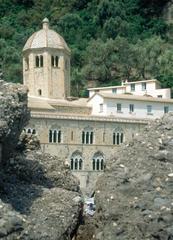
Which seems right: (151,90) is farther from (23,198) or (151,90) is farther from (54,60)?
(23,198)

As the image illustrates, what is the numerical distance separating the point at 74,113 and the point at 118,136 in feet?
14.4

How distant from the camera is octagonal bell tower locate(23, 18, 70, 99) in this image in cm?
6309

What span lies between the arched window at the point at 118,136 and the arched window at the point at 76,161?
9.53 feet

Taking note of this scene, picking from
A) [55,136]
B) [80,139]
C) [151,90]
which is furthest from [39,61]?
[151,90]

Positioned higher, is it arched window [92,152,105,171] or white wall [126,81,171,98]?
white wall [126,81,171,98]

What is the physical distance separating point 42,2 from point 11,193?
101 m

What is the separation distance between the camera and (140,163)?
6.92m

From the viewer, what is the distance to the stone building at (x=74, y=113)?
55.4 m

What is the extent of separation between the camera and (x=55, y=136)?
55.3 metres

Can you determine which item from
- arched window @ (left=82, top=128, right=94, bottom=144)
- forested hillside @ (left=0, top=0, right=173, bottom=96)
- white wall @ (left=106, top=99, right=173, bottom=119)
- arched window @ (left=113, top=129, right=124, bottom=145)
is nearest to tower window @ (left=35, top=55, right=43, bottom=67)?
forested hillside @ (left=0, top=0, right=173, bottom=96)

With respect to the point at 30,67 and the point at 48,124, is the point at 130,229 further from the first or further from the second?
the point at 30,67

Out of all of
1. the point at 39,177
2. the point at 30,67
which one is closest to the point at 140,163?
the point at 39,177

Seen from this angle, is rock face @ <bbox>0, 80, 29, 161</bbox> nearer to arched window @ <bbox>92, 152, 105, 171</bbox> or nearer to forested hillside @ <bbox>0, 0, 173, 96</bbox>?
arched window @ <bbox>92, 152, 105, 171</bbox>

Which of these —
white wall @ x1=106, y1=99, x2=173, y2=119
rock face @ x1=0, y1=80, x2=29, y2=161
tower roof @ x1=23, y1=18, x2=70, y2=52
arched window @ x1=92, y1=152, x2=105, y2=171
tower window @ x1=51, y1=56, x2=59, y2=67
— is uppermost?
tower roof @ x1=23, y1=18, x2=70, y2=52
